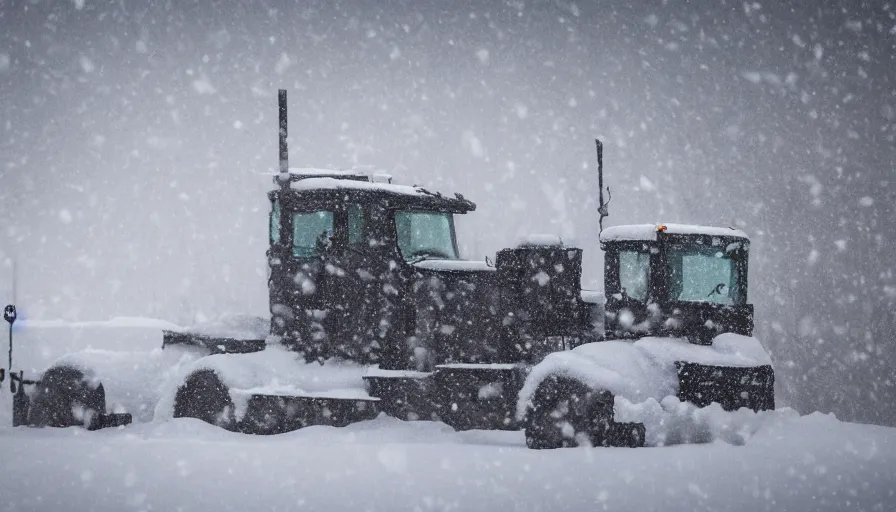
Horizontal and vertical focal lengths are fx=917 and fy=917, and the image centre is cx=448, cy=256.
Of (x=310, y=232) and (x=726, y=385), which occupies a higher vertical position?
(x=310, y=232)

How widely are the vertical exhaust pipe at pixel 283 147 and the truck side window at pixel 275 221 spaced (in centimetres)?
38

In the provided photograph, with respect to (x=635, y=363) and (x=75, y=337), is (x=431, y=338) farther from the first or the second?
(x=75, y=337)

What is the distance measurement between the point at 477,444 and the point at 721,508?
13.7 ft

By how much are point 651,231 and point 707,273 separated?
854mm

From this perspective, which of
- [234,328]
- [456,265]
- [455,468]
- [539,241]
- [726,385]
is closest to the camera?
[455,468]

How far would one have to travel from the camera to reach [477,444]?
34.0 ft

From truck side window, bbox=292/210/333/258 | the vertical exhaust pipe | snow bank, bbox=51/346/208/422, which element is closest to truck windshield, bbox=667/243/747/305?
truck side window, bbox=292/210/333/258

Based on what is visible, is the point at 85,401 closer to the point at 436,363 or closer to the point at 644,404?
the point at 436,363

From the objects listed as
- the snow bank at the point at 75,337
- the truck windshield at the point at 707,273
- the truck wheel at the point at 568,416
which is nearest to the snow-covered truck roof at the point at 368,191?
the truck windshield at the point at 707,273

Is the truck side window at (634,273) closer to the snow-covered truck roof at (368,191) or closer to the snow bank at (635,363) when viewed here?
the snow bank at (635,363)

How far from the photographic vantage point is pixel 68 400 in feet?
40.9

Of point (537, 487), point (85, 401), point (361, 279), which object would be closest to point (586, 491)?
point (537, 487)

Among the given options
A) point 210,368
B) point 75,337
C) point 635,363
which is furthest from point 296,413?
point 75,337

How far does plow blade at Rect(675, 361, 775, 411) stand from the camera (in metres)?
9.62
